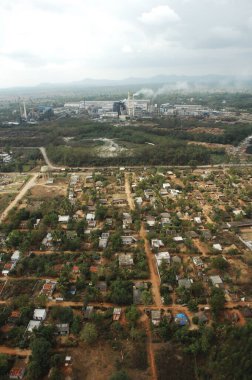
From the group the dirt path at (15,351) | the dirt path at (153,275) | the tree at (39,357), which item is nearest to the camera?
the tree at (39,357)

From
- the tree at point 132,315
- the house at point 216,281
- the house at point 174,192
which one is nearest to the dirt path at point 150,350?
the tree at point 132,315

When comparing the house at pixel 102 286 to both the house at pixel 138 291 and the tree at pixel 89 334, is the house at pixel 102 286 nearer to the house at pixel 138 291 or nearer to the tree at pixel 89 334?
the house at pixel 138 291

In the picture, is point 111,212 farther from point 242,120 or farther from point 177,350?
point 242,120

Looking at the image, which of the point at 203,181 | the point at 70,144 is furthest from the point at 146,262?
the point at 70,144

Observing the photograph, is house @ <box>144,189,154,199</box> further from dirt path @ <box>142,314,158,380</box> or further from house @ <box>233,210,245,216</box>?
dirt path @ <box>142,314,158,380</box>

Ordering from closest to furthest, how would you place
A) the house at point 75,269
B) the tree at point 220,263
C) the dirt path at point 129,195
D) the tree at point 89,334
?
the tree at point 89,334
the tree at point 220,263
the house at point 75,269
the dirt path at point 129,195

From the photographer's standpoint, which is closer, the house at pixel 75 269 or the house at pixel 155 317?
the house at pixel 155 317
